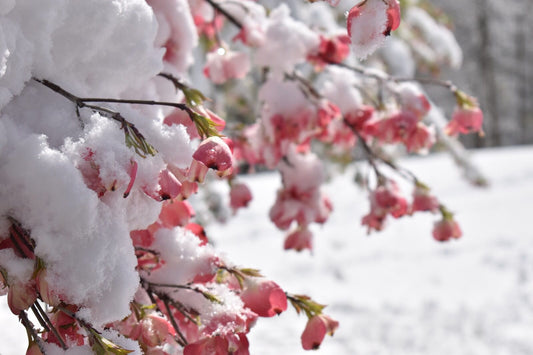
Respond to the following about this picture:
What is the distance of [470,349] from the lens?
109 inches

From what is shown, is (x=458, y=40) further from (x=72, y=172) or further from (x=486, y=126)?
(x=72, y=172)

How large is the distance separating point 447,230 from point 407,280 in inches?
97.3

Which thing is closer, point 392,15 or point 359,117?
point 392,15

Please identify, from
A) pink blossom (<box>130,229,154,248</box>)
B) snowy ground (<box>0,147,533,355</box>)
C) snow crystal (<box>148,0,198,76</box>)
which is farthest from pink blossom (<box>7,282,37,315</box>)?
snowy ground (<box>0,147,533,355</box>)

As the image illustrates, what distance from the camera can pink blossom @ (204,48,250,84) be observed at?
55.7 inches

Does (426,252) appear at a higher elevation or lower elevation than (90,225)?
lower

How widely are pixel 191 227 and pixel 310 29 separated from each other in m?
0.72

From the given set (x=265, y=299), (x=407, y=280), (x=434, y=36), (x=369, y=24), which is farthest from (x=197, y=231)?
(x=434, y=36)

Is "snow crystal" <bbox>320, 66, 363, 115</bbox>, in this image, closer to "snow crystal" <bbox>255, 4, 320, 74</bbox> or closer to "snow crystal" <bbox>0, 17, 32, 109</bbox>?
"snow crystal" <bbox>255, 4, 320, 74</bbox>

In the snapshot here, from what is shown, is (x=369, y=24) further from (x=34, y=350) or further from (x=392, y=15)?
(x=34, y=350)

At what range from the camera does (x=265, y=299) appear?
789mm

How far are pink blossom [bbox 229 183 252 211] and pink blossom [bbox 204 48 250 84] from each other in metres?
0.31

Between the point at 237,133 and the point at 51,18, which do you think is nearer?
the point at 51,18

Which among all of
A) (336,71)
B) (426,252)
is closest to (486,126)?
(426,252)
